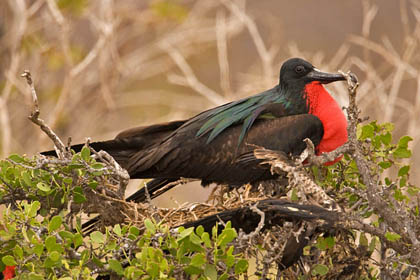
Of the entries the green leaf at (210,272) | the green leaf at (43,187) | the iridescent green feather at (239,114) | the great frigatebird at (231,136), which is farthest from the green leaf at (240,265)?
the iridescent green feather at (239,114)

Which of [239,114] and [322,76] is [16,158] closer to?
[239,114]

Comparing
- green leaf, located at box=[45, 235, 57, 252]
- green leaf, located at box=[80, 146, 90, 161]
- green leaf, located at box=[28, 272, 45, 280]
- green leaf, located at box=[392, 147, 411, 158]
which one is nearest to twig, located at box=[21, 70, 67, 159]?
green leaf, located at box=[80, 146, 90, 161]

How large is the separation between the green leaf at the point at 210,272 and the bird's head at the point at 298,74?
65.9 inches

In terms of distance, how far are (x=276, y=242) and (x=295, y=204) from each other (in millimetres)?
144

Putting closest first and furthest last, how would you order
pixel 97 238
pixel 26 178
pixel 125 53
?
1. pixel 97 238
2. pixel 26 178
3. pixel 125 53

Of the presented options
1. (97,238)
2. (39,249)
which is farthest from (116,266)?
(39,249)

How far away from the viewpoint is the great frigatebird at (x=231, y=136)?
10.8 feet

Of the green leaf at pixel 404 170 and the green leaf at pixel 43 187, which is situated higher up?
the green leaf at pixel 43 187

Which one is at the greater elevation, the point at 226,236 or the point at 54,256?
the point at 54,256

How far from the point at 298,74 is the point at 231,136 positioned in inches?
19.6

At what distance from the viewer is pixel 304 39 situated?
31.6 ft

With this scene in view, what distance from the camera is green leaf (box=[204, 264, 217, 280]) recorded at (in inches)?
79.0

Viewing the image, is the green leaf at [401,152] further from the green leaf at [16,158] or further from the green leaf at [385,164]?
the green leaf at [16,158]

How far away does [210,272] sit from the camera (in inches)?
79.3
